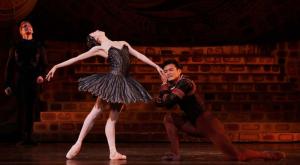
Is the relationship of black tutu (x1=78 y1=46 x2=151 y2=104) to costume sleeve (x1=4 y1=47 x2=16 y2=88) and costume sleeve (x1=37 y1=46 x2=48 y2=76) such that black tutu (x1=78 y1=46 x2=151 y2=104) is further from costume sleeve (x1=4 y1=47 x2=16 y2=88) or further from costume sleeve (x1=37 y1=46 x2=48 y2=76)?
costume sleeve (x1=4 y1=47 x2=16 y2=88)

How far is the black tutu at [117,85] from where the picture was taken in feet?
18.4

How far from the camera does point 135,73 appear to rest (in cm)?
986

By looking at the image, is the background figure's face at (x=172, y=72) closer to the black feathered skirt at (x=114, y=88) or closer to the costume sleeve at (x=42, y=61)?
the black feathered skirt at (x=114, y=88)

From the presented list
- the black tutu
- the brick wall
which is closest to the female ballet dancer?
the black tutu

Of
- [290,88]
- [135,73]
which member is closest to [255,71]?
[290,88]

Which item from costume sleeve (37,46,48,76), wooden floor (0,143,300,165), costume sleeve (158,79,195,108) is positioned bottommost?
wooden floor (0,143,300,165)

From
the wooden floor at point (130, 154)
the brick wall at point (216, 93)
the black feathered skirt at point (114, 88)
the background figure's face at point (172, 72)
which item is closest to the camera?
the wooden floor at point (130, 154)

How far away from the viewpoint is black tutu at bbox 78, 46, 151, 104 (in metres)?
5.62

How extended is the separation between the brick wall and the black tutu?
269cm

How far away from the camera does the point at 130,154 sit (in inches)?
252

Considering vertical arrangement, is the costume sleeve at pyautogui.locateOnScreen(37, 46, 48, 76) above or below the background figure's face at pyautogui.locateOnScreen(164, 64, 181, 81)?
above

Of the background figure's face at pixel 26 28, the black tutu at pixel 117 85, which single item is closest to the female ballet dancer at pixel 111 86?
the black tutu at pixel 117 85

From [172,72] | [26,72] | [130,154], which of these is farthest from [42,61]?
[172,72]

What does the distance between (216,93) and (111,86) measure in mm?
3871
